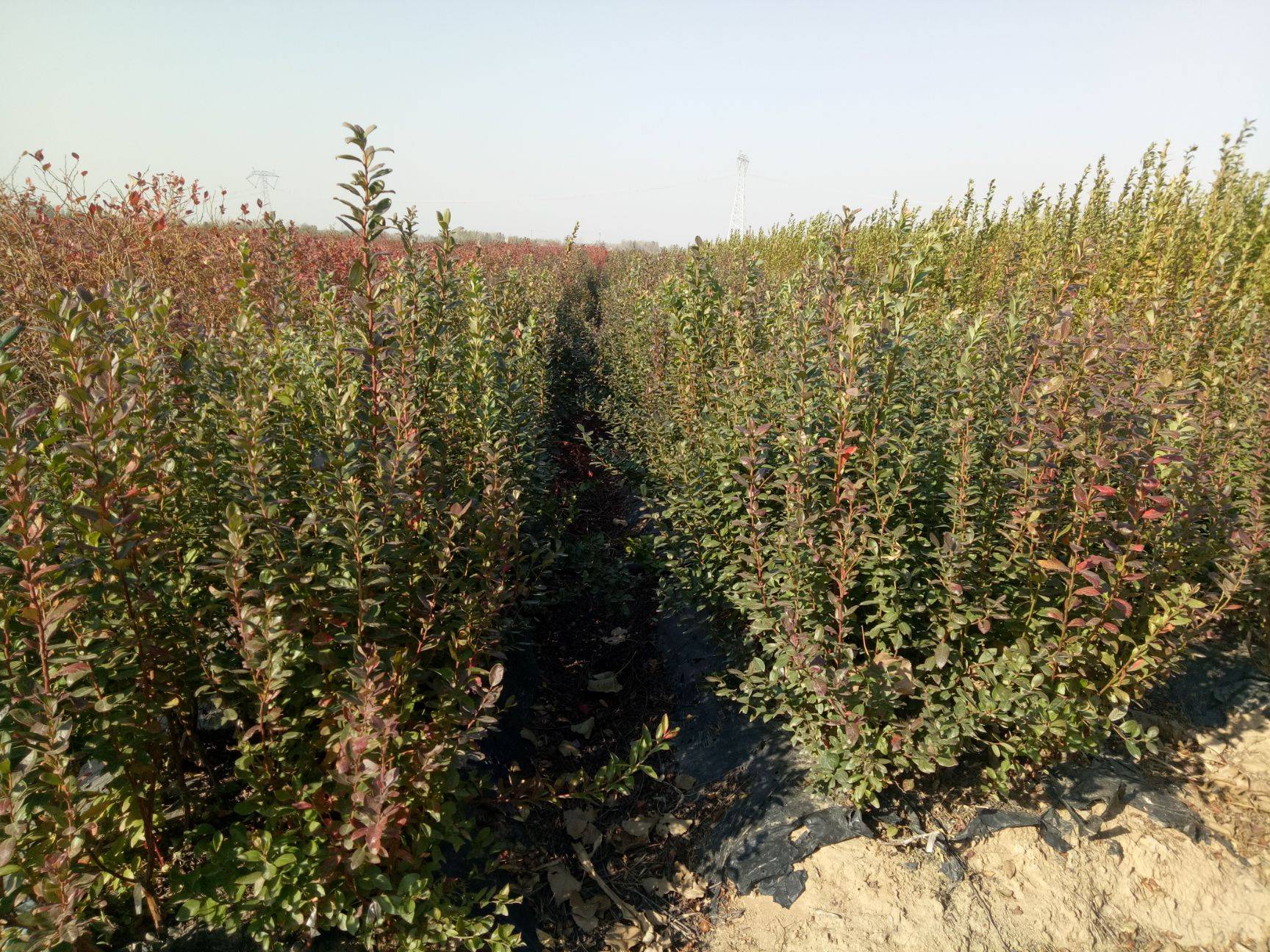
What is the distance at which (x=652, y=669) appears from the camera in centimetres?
372

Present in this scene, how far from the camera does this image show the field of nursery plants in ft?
5.20

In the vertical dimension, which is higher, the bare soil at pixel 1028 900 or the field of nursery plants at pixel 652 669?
the field of nursery plants at pixel 652 669

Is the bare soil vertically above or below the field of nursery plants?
below

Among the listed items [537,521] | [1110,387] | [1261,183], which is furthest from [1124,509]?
[1261,183]

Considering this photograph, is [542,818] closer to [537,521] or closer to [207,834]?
[207,834]

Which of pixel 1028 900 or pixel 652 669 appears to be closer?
pixel 1028 900

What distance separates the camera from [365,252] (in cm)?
192

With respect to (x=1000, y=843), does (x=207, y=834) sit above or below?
above

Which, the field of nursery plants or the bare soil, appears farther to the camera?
the bare soil

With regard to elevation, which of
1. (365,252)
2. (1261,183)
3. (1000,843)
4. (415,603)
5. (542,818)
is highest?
(1261,183)

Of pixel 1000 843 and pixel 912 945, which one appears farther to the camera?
pixel 1000 843

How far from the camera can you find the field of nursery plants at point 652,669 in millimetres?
1586

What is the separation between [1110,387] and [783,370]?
124cm

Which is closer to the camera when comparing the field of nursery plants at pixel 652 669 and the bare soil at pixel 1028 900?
the field of nursery plants at pixel 652 669
